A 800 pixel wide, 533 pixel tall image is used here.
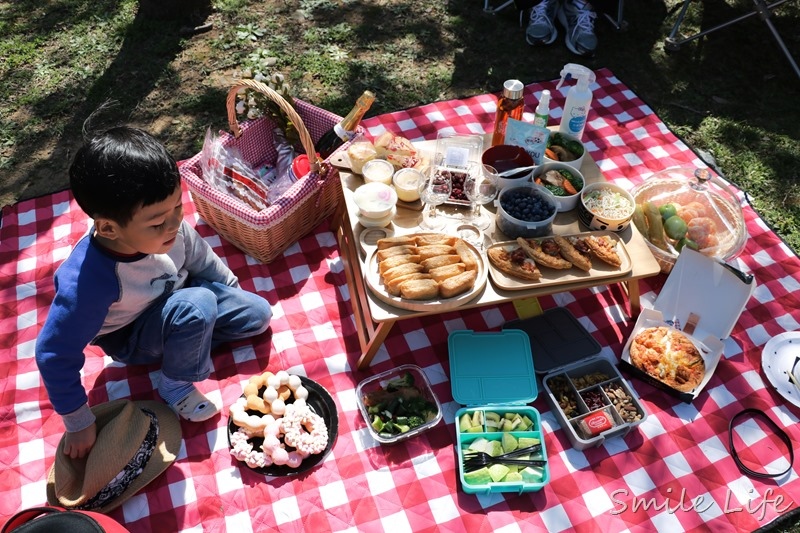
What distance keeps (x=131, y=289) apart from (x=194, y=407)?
757mm

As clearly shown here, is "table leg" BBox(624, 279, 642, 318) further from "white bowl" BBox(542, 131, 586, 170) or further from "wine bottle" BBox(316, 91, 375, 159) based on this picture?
"wine bottle" BBox(316, 91, 375, 159)

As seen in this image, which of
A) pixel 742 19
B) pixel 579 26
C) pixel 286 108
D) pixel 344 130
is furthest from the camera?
pixel 579 26

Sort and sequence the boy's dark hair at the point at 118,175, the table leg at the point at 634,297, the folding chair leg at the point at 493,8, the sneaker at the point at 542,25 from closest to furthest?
the boy's dark hair at the point at 118,175
the table leg at the point at 634,297
the sneaker at the point at 542,25
the folding chair leg at the point at 493,8

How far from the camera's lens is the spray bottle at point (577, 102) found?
335cm

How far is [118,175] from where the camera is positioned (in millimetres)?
2092

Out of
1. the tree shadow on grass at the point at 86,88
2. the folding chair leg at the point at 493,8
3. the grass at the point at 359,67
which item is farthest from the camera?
the folding chair leg at the point at 493,8

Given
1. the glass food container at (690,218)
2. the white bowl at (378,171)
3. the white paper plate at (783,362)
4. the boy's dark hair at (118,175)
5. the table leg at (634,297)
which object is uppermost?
the boy's dark hair at (118,175)

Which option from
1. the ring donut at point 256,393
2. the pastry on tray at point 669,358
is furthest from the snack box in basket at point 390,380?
the pastry on tray at point 669,358

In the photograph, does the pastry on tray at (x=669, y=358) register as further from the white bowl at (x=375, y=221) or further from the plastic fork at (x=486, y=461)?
the white bowl at (x=375, y=221)

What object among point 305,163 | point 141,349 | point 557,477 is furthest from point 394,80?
point 557,477

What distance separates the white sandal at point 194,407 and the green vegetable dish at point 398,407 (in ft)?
2.72

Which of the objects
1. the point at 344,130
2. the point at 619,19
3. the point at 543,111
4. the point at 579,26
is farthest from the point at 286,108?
the point at 619,19

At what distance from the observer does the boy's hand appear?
8.11 feet

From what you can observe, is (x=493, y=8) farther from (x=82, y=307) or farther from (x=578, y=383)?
(x=82, y=307)
